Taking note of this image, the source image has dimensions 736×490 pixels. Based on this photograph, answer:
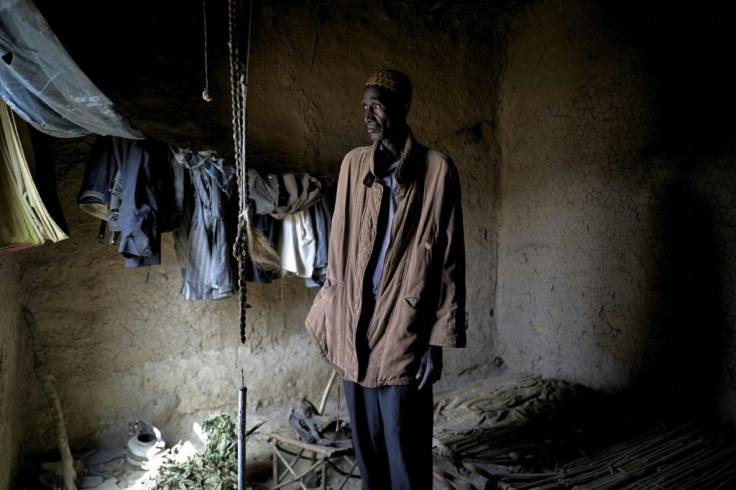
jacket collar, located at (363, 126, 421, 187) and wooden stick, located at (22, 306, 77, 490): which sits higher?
jacket collar, located at (363, 126, 421, 187)

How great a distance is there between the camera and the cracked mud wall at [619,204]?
279 centimetres

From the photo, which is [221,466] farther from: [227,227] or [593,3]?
[593,3]

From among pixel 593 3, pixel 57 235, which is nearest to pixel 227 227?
pixel 57 235

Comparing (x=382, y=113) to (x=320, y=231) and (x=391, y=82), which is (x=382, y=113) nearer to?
(x=391, y=82)

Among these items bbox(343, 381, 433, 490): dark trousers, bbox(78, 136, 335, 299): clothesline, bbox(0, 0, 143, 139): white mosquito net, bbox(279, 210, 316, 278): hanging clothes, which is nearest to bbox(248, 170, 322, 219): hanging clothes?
bbox(78, 136, 335, 299): clothesline

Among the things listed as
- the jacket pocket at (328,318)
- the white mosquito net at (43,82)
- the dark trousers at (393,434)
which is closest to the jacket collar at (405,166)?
the jacket pocket at (328,318)

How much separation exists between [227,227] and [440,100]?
235cm

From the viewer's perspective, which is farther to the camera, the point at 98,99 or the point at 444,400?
the point at 444,400

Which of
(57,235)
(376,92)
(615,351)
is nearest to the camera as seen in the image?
(376,92)

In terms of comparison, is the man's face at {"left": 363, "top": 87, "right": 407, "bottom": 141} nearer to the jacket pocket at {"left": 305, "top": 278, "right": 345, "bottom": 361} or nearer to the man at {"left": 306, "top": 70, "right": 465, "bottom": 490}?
the man at {"left": 306, "top": 70, "right": 465, "bottom": 490}

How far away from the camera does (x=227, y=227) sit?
266 centimetres

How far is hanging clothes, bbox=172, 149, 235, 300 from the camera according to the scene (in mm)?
2531

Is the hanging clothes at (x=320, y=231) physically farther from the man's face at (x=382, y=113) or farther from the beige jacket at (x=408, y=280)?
A: the man's face at (x=382, y=113)

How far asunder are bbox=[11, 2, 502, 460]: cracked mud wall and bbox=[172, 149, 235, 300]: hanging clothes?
0.51 meters
